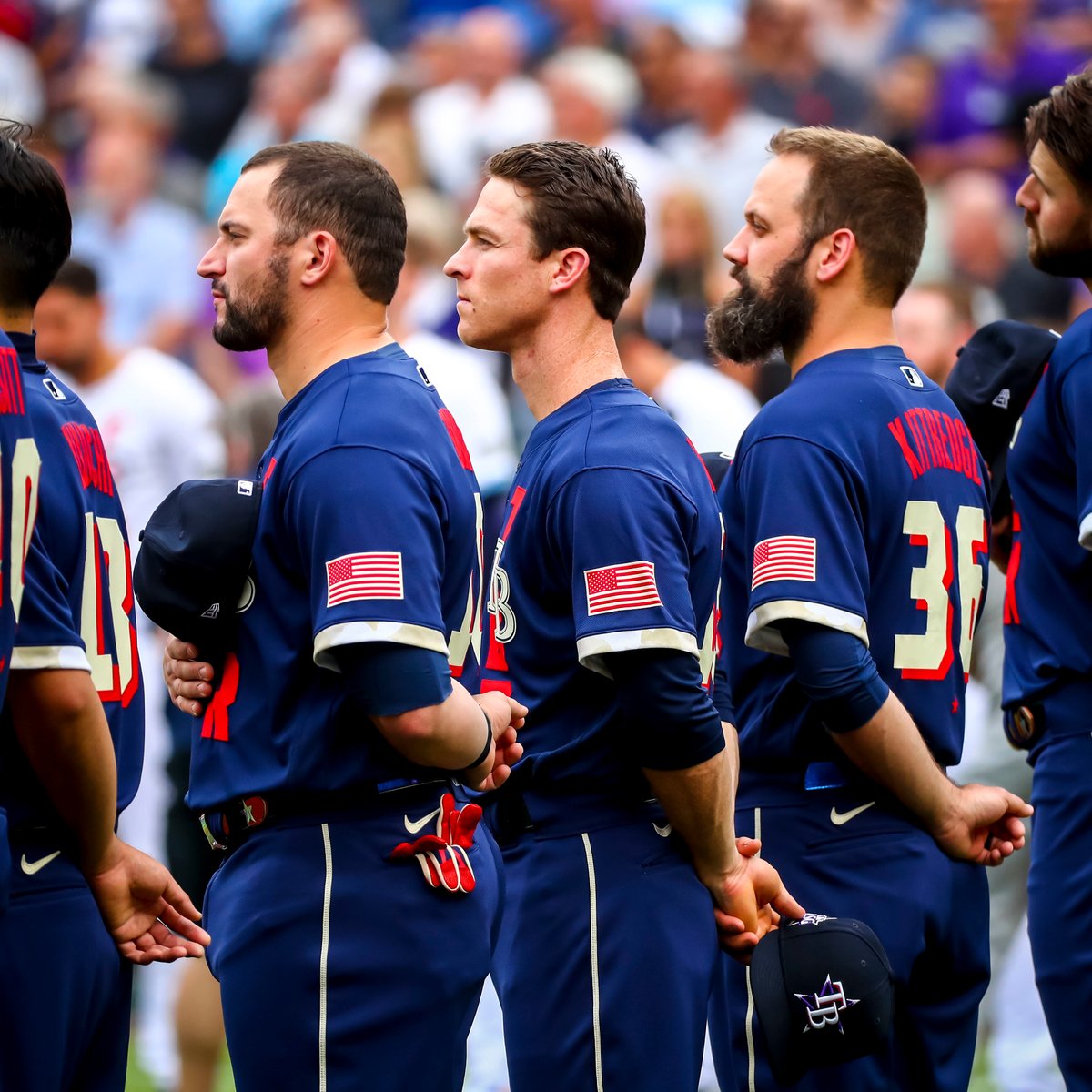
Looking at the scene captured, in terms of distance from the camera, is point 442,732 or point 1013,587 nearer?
point 442,732

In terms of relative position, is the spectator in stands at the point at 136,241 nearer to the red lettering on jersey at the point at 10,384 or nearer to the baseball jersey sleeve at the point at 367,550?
the baseball jersey sleeve at the point at 367,550

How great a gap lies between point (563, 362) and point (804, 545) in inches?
25.9

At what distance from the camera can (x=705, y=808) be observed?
10.9 feet

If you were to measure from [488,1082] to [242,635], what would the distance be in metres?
3.36

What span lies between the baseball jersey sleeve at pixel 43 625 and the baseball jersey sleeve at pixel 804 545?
4.72 feet

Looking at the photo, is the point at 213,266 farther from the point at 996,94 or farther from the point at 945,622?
the point at 996,94

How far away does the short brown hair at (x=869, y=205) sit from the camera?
3969 mm

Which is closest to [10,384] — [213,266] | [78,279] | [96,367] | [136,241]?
[213,266]

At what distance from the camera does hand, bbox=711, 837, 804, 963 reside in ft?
→ 11.3

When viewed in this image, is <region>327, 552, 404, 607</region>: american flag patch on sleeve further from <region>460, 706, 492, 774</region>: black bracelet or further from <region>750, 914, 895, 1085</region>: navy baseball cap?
<region>750, 914, 895, 1085</region>: navy baseball cap

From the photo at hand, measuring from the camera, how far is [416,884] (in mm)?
3064

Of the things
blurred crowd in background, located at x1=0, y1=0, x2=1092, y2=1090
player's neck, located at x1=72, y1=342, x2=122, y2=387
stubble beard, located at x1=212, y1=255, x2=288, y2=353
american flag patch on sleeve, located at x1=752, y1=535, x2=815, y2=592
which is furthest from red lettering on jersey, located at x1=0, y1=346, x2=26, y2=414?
player's neck, located at x1=72, y1=342, x2=122, y2=387

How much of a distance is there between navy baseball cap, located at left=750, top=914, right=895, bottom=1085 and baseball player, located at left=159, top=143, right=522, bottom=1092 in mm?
594

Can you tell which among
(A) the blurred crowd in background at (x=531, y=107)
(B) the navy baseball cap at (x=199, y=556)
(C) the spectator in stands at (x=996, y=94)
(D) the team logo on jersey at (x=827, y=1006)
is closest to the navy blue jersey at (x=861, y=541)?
(D) the team logo on jersey at (x=827, y=1006)
